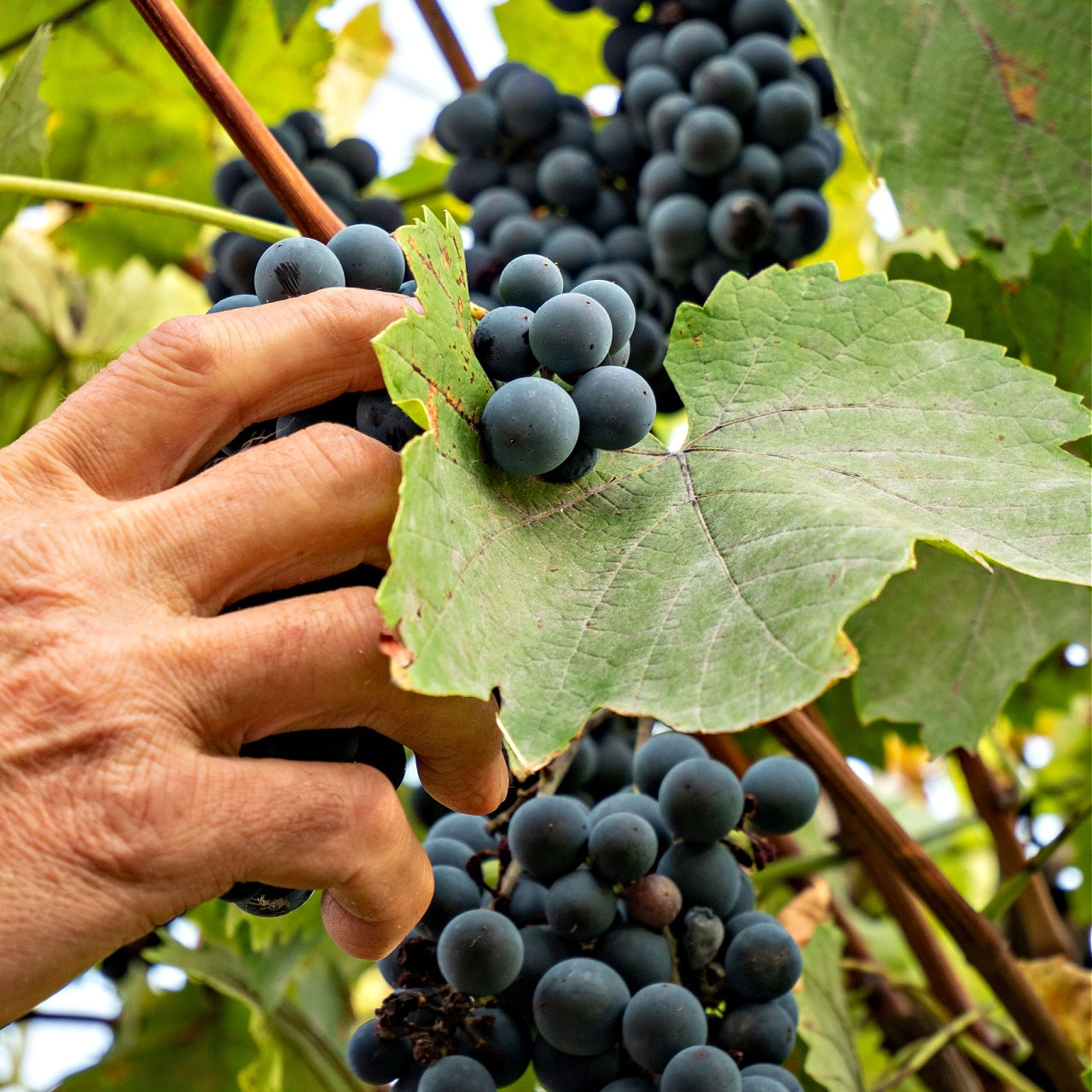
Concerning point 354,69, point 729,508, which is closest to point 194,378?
point 729,508

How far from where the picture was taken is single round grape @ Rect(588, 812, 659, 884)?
2.87ft

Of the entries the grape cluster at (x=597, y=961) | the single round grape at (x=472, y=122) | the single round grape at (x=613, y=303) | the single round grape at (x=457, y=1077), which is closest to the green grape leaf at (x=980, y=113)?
the single round grape at (x=472, y=122)

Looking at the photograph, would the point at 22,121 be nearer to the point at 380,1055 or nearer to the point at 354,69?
the point at 380,1055

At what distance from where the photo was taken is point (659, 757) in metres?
0.98

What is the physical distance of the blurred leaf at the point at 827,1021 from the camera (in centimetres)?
104

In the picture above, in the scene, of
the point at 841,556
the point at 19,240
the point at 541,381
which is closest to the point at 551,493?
the point at 541,381

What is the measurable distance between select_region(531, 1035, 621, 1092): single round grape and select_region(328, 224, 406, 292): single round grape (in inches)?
23.3

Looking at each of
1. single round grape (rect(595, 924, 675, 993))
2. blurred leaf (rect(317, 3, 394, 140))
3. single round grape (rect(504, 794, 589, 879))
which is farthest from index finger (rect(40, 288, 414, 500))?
blurred leaf (rect(317, 3, 394, 140))

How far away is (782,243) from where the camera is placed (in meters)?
1.31

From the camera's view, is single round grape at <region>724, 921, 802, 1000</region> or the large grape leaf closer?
the large grape leaf

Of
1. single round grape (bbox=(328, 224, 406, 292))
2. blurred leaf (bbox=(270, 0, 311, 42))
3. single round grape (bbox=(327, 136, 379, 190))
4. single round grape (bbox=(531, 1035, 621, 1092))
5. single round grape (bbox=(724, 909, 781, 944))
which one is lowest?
single round grape (bbox=(724, 909, 781, 944))

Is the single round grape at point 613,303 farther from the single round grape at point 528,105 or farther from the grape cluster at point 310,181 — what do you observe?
the single round grape at point 528,105

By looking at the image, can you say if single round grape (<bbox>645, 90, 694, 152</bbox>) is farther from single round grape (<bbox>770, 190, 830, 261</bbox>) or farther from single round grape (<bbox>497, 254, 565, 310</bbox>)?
single round grape (<bbox>497, 254, 565, 310</bbox>)

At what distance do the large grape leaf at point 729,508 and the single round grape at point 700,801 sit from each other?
0.25 meters
